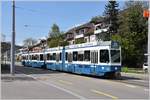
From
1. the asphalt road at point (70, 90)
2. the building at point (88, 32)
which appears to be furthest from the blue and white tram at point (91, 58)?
the building at point (88, 32)

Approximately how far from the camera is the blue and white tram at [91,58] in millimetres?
34812

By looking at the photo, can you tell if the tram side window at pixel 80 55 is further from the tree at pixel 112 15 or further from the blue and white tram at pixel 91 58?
the tree at pixel 112 15

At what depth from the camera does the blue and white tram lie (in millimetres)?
34812

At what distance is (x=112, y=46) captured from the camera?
115 feet

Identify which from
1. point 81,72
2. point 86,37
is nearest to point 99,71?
point 81,72

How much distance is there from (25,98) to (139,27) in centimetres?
6616

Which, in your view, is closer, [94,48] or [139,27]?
[94,48]

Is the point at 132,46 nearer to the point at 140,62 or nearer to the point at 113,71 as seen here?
the point at 140,62

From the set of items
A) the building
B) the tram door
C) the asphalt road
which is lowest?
the asphalt road

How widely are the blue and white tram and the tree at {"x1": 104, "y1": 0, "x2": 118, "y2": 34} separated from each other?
4797 centimetres

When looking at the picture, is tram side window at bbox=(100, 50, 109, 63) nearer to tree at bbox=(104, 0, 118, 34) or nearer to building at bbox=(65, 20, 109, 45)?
building at bbox=(65, 20, 109, 45)

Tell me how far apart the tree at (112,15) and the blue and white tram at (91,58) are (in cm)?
4797

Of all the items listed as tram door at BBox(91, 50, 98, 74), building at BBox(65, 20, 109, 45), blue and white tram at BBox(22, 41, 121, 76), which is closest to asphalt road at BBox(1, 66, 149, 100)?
blue and white tram at BBox(22, 41, 121, 76)

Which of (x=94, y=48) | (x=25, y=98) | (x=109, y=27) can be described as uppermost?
(x=109, y=27)
